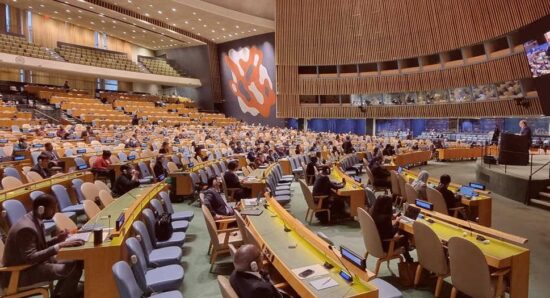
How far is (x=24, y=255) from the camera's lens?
351 centimetres

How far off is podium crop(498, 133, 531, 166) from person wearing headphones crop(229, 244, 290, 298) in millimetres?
10474

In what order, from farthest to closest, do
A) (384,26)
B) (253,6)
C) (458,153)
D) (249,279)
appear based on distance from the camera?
(253,6), (384,26), (458,153), (249,279)

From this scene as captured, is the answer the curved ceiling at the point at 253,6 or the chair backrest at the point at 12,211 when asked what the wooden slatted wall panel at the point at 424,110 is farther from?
the chair backrest at the point at 12,211

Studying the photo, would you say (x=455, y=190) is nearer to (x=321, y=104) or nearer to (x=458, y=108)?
(x=458, y=108)

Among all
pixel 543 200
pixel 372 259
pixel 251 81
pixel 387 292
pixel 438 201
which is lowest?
pixel 372 259

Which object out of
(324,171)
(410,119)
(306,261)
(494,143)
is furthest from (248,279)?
(410,119)

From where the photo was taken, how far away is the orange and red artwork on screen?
97.6ft

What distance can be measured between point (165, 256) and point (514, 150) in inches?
414

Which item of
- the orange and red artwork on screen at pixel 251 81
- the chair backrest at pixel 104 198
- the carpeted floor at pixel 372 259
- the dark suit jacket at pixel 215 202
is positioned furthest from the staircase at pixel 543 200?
the orange and red artwork on screen at pixel 251 81

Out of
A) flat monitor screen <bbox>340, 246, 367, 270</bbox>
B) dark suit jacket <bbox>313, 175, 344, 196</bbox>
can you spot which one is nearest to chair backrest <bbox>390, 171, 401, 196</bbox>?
dark suit jacket <bbox>313, 175, 344, 196</bbox>

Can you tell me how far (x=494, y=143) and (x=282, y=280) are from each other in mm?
16921

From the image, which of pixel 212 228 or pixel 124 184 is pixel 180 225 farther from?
pixel 124 184

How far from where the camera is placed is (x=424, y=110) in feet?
76.0

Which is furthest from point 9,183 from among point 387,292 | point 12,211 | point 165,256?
point 387,292
